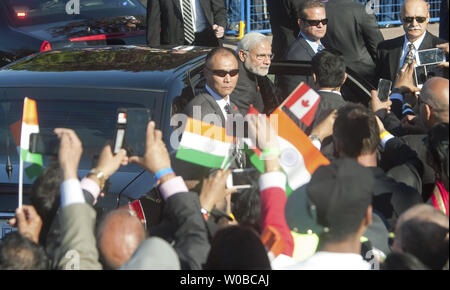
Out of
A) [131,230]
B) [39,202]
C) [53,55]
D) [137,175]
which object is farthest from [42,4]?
[131,230]

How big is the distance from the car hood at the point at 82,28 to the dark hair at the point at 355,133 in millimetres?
5177

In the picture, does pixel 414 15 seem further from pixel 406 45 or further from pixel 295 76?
pixel 295 76

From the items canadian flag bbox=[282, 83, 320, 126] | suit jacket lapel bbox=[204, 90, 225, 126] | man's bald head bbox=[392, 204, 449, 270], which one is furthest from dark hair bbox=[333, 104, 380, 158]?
suit jacket lapel bbox=[204, 90, 225, 126]

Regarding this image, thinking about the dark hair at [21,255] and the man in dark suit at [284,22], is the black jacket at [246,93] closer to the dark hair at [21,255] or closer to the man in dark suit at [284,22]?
the man in dark suit at [284,22]

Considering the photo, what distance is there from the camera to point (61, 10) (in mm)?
9516

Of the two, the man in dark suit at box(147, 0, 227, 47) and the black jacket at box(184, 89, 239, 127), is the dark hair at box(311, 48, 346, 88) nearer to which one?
the black jacket at box(184, 89, 239, 127)

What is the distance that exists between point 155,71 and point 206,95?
0.43 meters

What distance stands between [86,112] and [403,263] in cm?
290

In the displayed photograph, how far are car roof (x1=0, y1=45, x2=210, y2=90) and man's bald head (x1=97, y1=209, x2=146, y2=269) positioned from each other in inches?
86.9

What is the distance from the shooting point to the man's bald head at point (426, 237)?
10.9 feet

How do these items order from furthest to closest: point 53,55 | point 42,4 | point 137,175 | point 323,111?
point 42,4, point 53,55, point 323,111, point 137,175

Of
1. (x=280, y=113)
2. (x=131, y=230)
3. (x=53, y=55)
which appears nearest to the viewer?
(x=131, y=230)
